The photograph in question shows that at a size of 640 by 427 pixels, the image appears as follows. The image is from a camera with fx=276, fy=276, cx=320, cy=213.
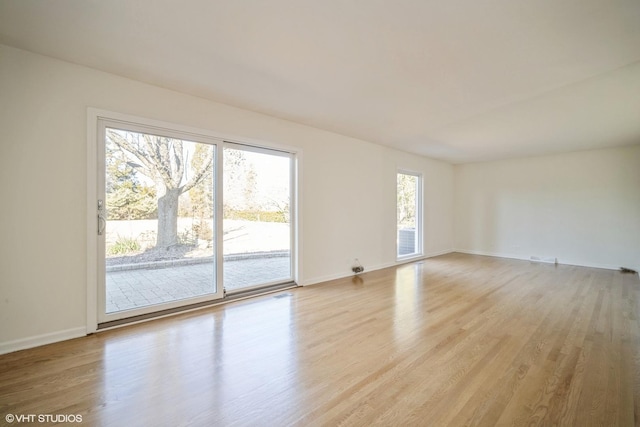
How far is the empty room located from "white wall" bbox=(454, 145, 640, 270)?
47.1 inches

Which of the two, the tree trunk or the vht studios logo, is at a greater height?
the tree trunk

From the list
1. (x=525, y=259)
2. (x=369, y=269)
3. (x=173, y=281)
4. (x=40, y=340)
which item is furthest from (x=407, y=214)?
(x=40, y=340)

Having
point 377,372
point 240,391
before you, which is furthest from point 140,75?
point 377,372

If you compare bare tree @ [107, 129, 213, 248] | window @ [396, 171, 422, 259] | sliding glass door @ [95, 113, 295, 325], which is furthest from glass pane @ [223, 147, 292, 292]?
window @ [396, 171, 422, 259]

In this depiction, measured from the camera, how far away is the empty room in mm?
1817

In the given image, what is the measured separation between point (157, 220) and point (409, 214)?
17.6ft

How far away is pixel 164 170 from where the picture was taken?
3207 millimetres

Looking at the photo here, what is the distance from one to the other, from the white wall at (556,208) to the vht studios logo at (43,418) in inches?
326

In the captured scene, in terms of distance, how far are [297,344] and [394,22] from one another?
2.68m

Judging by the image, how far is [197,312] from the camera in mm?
3225

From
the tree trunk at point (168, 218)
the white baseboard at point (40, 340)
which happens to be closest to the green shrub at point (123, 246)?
the tree trunk at point (168, 218)

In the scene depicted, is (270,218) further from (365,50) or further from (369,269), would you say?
(365,50)

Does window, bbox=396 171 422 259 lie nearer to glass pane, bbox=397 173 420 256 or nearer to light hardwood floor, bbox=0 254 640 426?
glass pane, bbox=397 173 420 256

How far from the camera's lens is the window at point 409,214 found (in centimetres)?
639
